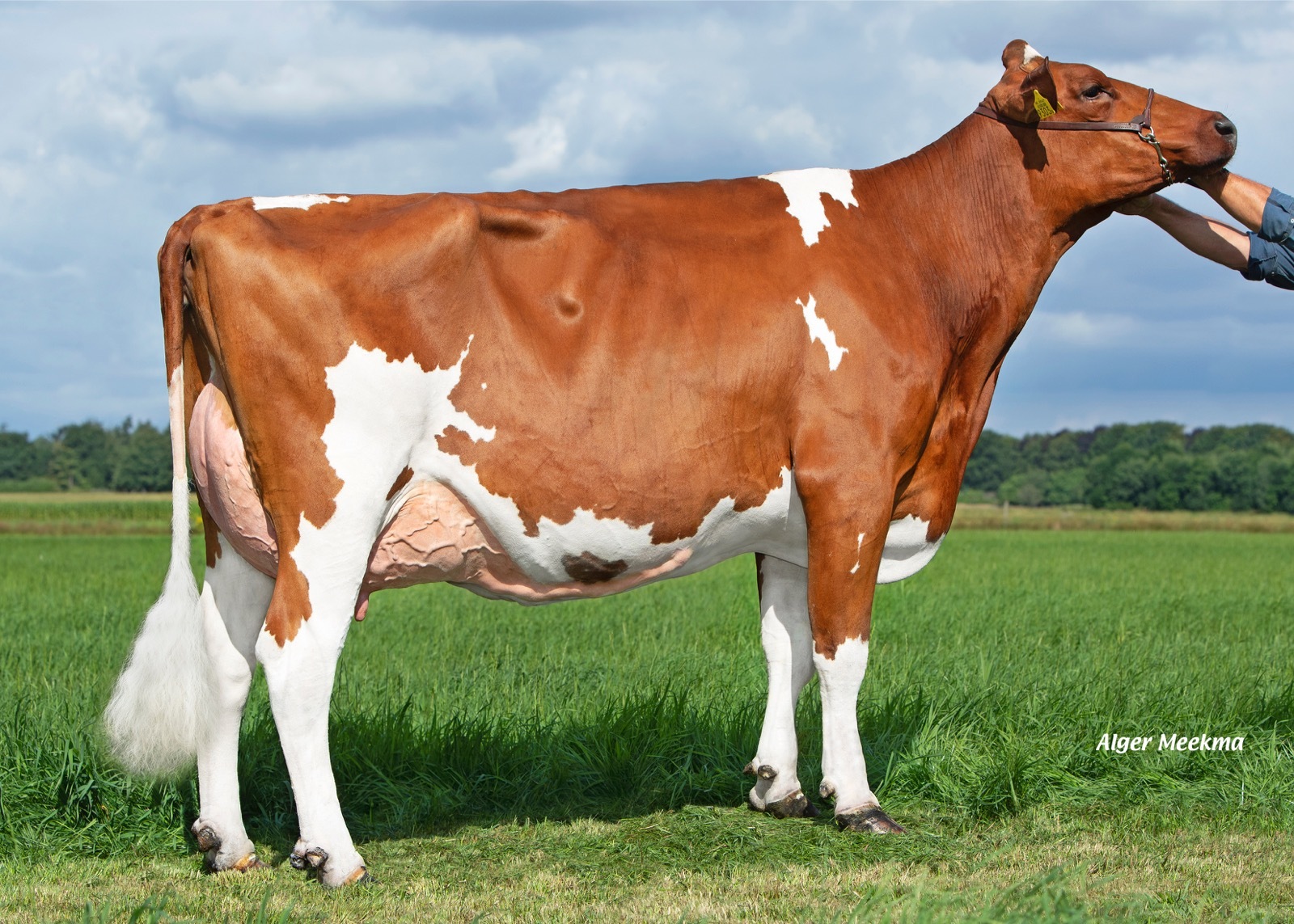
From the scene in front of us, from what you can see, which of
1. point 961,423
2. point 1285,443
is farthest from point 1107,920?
point 1285,443

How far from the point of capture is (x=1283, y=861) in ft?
15.6

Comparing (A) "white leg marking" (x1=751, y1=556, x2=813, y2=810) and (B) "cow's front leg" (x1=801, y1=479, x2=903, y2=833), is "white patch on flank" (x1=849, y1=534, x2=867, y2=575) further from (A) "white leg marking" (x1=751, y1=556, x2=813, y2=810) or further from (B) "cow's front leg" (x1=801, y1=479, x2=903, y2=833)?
(A) "white leg marking" (x1=751, y1=556, x2=813, y2=810)

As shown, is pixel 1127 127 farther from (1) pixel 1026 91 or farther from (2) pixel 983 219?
(2) pixel 983 219

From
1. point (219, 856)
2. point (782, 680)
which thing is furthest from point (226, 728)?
point (782, 680)

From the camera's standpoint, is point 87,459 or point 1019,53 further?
point 87,459

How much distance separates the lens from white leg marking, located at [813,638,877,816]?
478 centimetres

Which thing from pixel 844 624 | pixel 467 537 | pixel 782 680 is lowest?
pixel 782 680

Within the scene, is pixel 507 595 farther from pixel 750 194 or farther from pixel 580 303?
pixel 750 194

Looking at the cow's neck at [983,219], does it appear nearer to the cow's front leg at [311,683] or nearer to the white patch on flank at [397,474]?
the white patch on flank at [397,474]

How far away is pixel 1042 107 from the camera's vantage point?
16.4 feet

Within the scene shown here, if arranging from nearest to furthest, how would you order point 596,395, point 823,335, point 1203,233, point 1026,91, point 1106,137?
1. point 596,395
2. point 823,335
3. point 1026,91
4. point 1106,137
5. point 1203,233

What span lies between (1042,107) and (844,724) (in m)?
2.74

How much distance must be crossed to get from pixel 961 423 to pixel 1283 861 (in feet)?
7.20

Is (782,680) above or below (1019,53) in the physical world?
below
